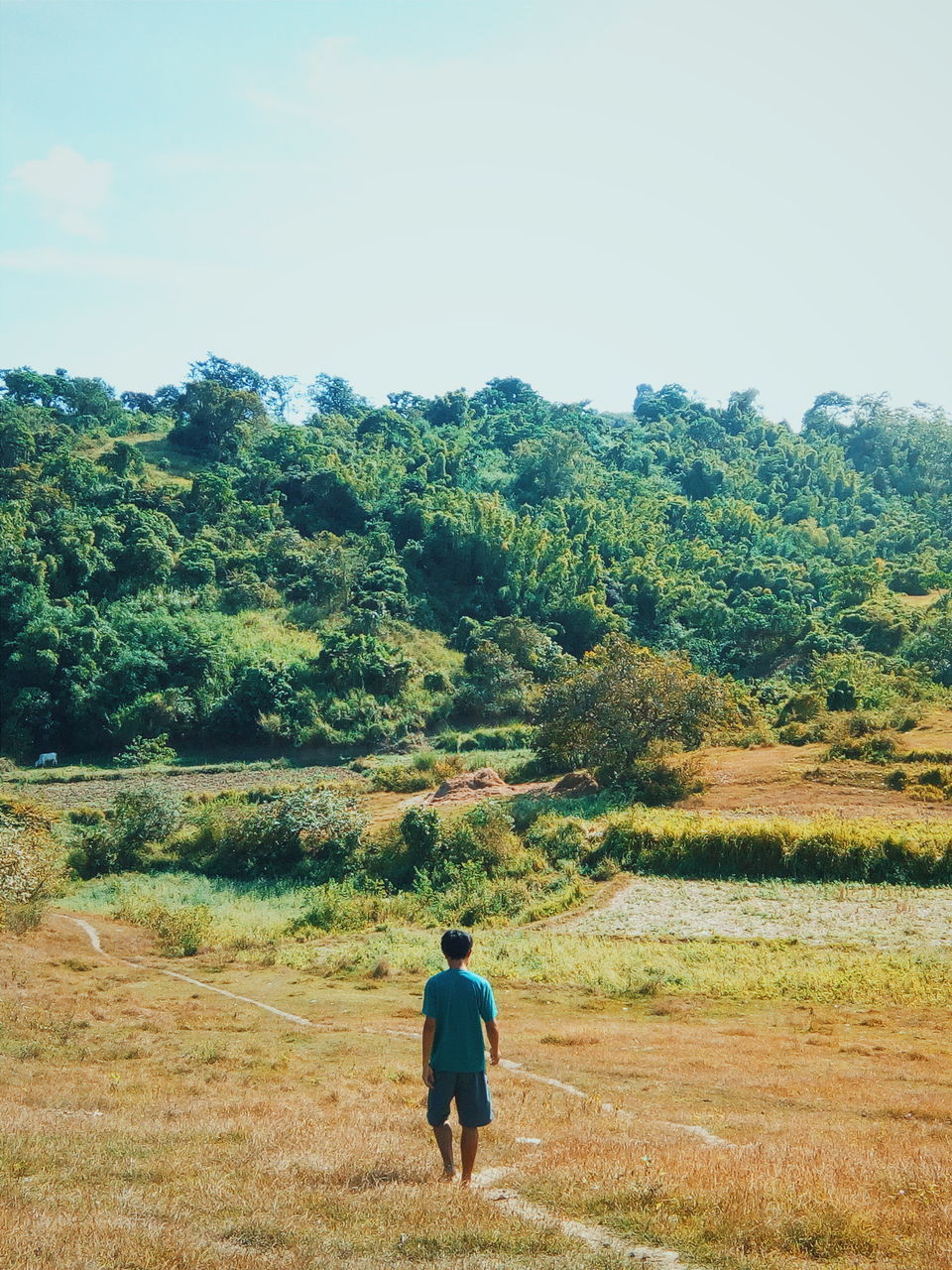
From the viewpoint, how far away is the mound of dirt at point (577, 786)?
116ft

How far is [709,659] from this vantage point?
221ft

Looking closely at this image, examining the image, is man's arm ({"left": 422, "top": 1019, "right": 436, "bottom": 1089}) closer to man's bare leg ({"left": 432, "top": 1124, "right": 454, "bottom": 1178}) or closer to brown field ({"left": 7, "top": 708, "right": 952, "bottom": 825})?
man's bare leg ({"left": 432, "top": 1124, "right": 454, "bottom": 1178})

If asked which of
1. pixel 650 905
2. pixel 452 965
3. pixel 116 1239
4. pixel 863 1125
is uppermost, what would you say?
pixel 452 965

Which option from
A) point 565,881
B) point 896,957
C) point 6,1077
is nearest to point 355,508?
point 565,881

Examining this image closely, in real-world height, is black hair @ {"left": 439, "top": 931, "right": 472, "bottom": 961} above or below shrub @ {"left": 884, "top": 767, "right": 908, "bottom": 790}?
above

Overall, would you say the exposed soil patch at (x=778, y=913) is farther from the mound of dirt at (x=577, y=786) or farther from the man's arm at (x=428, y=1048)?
the man's arm at (x=428, y=1048)

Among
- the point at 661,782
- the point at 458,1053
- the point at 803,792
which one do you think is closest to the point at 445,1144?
the point at 458,1053

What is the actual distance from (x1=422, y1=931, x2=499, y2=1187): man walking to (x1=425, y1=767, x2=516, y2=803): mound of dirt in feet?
94.2

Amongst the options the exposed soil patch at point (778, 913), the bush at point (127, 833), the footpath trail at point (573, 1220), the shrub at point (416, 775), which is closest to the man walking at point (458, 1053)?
the footpath trail at point (573, 1220)

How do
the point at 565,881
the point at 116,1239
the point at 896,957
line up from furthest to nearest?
the point at 565,881, the point at 896,957, the point at 116,1239

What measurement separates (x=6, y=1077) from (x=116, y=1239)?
6276 mm

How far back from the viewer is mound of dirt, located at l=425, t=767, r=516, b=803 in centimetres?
3619

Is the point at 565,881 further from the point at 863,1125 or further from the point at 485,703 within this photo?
the point at 485,703

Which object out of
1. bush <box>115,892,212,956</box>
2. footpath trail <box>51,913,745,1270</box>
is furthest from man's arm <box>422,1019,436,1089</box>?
bush <box>115,892,212,956</box>
